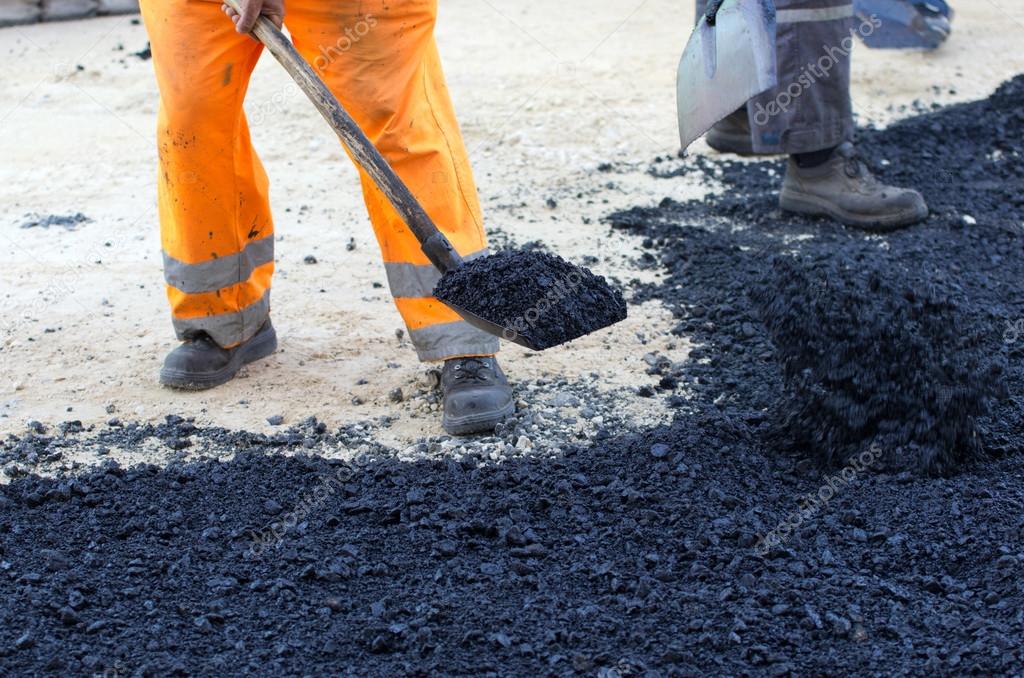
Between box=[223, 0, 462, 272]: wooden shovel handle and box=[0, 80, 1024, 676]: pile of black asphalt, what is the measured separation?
0.51 metres

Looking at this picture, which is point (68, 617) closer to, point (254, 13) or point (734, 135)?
point (254, 13)

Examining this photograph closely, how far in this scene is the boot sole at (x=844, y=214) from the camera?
14.1 feet

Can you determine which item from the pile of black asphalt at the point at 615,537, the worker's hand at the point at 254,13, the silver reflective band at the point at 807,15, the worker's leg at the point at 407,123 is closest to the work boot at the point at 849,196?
the silver reflective band at the point at 807,15

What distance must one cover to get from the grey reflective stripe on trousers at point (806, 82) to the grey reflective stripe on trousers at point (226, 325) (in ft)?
6.89

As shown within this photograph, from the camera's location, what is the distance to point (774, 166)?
510 cm

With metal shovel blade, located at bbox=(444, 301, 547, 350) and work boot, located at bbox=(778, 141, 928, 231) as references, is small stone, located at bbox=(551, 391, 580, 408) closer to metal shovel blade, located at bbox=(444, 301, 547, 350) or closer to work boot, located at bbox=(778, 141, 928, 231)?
metal shovel blade, located at bbox=(444, 301, 547, 350)

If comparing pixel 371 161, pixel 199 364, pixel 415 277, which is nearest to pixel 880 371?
pixel 415 277

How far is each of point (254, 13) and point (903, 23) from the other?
195 inches

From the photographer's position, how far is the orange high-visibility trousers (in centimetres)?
284

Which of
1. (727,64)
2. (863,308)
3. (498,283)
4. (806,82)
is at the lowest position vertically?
(863,308)

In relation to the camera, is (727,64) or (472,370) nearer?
(472,370)

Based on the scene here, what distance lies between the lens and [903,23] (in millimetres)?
6617

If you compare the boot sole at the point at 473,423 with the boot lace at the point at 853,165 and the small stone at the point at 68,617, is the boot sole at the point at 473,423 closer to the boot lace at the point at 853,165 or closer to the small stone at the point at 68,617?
Answer: the small stone at the point at 68,617

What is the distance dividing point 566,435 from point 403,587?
775mm
